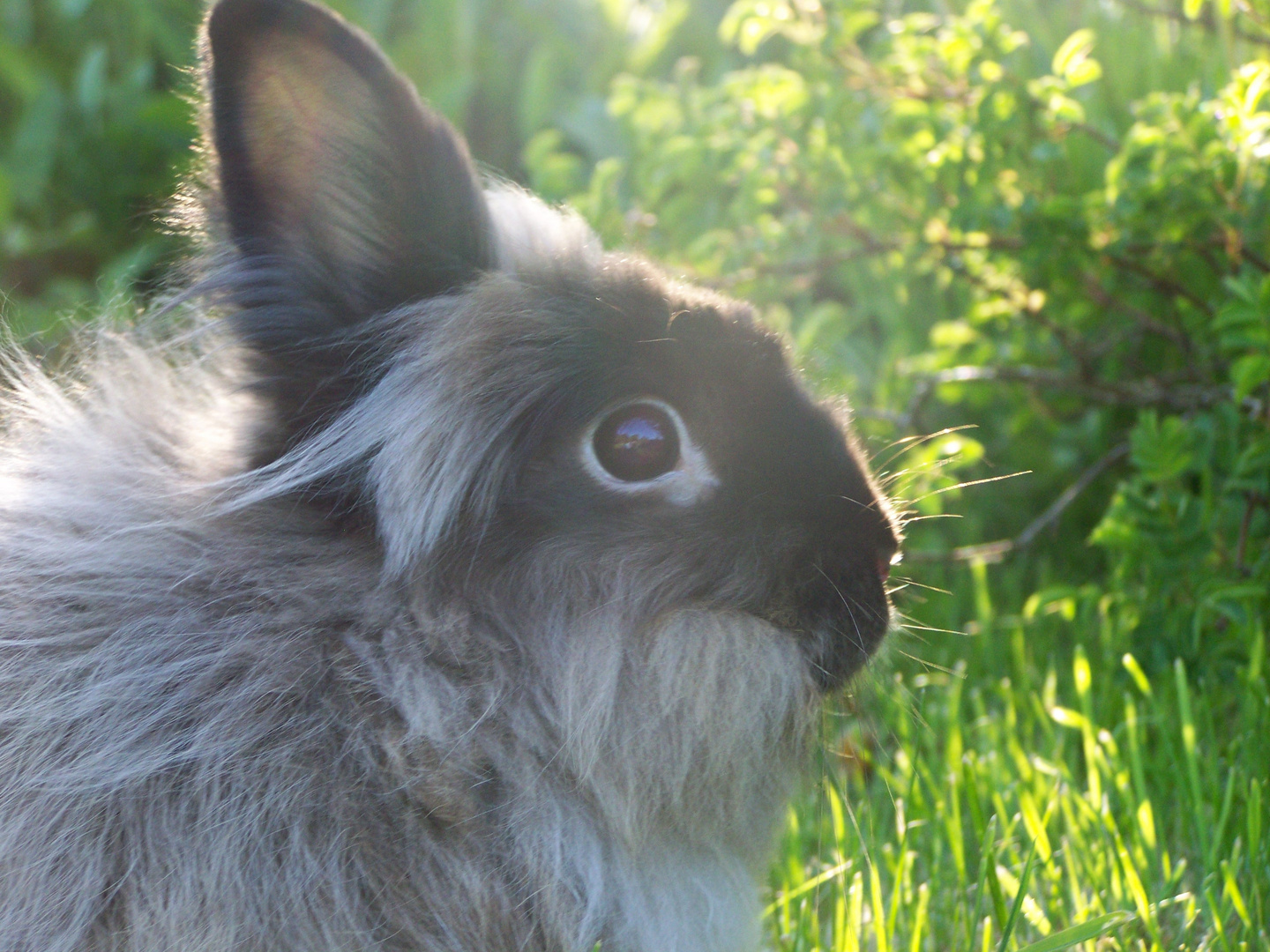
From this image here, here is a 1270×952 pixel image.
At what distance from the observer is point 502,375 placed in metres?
1.50

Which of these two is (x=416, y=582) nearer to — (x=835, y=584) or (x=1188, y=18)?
(x=835, y=584)

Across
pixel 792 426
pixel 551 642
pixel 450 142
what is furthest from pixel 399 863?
pixel 450 142

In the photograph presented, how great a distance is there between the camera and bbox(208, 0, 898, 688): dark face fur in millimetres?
1484

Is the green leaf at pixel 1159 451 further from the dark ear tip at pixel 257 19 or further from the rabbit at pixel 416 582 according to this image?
the dark ear tip at pixel 257 19

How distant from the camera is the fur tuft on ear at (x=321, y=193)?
1.46 meters

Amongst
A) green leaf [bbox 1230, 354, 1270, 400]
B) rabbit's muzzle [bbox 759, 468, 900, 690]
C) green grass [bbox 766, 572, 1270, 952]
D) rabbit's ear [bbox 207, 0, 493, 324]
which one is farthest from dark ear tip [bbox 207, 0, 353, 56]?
green leaf [bbox 1230, 354, 1270, 400]

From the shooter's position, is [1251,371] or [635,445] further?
[1251,371]

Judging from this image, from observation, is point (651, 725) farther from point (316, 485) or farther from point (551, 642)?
point (316, 485)

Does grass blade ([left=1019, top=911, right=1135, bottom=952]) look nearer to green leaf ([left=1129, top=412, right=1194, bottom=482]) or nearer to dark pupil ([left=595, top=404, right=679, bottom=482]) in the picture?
dark pupil ([left=595, top=404, right=679, bottom=482])

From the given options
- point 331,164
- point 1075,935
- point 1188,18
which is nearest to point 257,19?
point 331,164

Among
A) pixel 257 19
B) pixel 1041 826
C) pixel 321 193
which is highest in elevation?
pixel 257 19

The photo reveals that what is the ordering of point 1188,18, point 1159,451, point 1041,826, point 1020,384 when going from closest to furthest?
1. point 1041,826
2. point 1159,451
3. point 1188,18
4. point 1020,384

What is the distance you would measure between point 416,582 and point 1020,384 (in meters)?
2.12

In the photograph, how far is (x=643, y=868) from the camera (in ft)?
5.00
